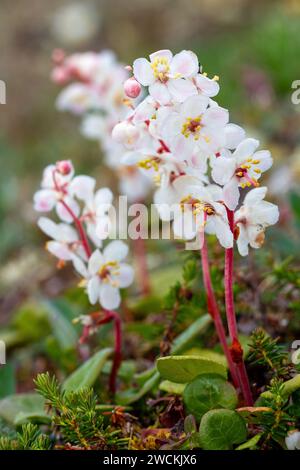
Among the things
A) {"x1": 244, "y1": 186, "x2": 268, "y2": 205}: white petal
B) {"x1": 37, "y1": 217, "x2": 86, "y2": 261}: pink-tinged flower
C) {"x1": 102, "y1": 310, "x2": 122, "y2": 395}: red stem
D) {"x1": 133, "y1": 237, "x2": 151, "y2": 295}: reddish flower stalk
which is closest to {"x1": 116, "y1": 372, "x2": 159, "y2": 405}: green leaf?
{"x1": 102, "y1": 310, "x2": 122, "y2": 395}: red stem

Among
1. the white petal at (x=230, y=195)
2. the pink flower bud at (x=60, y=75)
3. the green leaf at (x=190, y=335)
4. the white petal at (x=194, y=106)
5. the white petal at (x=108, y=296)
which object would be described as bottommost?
the green leaf at (x=190, y=335)

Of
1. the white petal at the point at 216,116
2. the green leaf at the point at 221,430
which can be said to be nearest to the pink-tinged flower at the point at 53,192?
the white petal at the point at 216,116

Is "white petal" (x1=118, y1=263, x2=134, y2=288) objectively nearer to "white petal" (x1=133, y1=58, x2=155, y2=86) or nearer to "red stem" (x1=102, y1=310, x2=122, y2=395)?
"red stem" (x1=102, y1=310, x2=122, y2=395)

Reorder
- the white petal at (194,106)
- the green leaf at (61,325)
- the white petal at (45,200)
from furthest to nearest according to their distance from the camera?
the green leaf at (61,325) → the white petal at (45,200) → the white petal at (194,106)

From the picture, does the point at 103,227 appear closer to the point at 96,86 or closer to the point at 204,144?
the point at 204,144

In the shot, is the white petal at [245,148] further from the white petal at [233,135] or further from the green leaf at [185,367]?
the green leaf at [185,367]

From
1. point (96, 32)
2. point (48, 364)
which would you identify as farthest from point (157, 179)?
point (96, 32)

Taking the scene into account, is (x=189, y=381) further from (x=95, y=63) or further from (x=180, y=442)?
(x=95, y=63)

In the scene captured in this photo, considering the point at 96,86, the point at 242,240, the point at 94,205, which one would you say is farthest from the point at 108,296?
the point at 96,86
